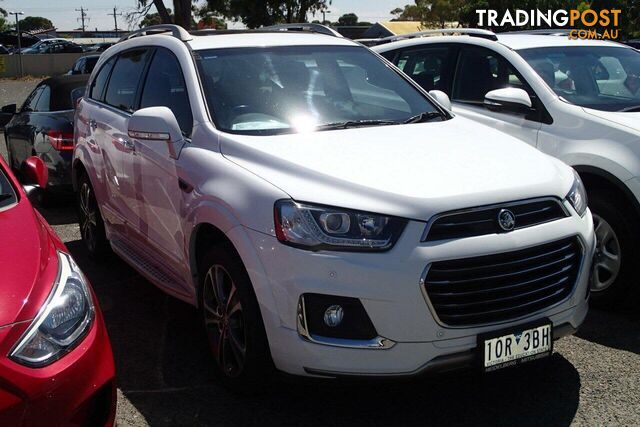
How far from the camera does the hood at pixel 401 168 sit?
3.22 meters

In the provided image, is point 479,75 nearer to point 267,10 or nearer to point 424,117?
point 424,117

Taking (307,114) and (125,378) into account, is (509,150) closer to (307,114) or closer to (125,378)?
(307,114)

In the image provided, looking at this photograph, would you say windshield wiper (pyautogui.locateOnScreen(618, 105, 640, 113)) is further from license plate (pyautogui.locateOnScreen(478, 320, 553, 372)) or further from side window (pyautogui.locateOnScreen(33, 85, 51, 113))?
side window (pyautogui.locateOnScreen(33, 85, 51, 113))

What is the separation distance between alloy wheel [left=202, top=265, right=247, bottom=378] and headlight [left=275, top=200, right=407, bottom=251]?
46 cm

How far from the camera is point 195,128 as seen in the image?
407 cm

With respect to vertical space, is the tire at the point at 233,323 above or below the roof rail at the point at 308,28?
below

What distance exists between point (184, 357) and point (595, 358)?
2258 millimetres

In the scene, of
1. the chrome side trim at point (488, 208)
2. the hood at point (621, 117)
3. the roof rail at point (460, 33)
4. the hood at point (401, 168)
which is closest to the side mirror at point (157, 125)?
the hood at point (401, 168)

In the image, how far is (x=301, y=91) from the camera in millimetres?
4375

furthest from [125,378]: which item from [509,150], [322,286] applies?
[509,150]

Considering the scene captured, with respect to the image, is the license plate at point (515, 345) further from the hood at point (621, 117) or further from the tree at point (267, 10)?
the tree at point (267, 10)

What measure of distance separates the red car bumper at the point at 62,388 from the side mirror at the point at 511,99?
3532mm

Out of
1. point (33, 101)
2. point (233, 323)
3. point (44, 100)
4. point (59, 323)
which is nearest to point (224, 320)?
point (233, 323)

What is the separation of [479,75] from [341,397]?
334 centimetres
